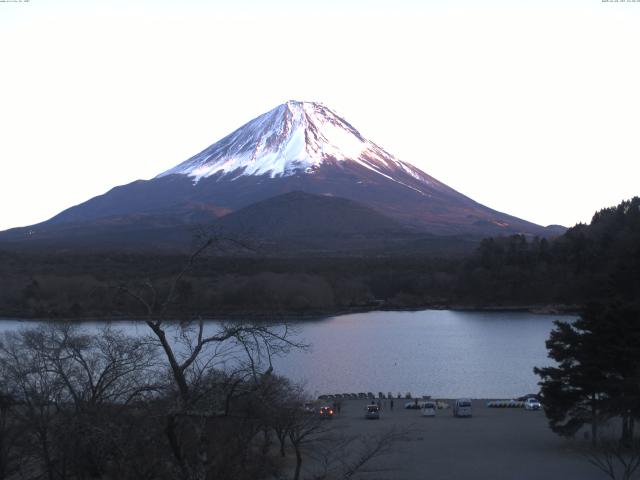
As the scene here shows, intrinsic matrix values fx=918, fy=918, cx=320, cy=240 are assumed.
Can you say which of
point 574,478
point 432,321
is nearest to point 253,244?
point 574,478

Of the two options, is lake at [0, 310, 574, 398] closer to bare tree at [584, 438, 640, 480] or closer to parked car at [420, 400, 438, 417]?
parked car at [420, 400, 438, 417]

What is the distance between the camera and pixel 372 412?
14.9 m

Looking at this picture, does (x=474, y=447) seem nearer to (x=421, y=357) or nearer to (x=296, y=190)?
(x=421, y=357)

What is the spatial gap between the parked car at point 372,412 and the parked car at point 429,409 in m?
0.79

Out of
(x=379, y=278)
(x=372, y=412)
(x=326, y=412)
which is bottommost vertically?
(x=372, y=412)

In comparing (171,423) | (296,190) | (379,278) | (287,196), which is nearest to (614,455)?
(171,423)

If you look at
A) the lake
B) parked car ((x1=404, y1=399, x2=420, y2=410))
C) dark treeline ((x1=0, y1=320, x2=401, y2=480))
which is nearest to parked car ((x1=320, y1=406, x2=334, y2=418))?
the lake

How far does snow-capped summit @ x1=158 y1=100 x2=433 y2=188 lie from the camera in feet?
322

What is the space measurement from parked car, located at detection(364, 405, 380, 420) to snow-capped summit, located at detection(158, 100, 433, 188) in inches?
3207

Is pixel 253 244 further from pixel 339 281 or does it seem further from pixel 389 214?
pixel 389 214

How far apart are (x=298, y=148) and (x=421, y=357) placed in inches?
3025

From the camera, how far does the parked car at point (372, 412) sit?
14.7 meters

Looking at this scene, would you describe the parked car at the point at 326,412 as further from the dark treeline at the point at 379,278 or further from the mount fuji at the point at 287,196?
the mount fuji at the point at 287,196

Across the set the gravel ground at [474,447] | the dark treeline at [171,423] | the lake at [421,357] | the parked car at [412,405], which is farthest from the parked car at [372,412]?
the dark treeline at [171,423]
